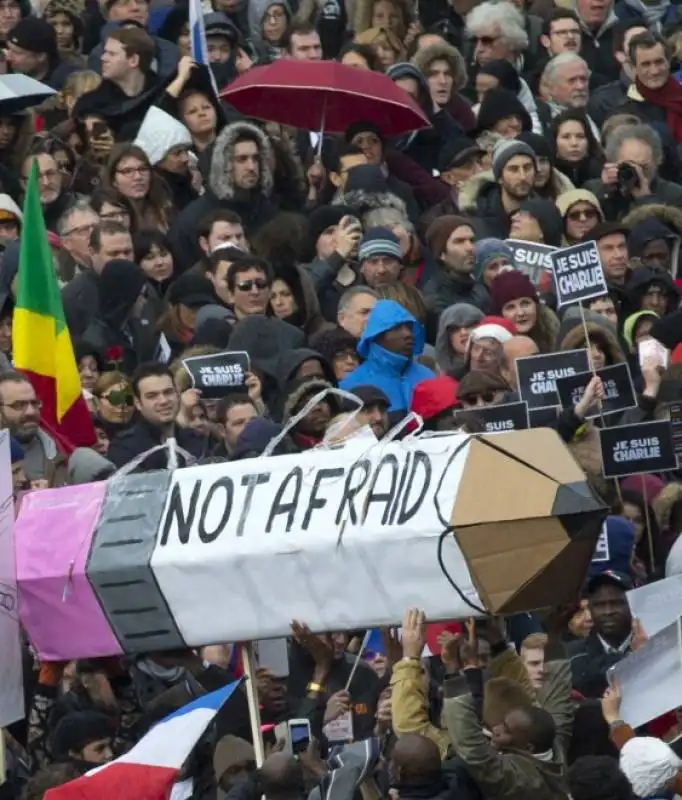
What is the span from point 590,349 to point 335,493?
333 cm

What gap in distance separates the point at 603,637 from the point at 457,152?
5.90m

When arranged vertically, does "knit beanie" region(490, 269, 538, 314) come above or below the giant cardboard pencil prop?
below

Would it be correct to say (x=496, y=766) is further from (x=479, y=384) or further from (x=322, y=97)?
(x=322, y=97)

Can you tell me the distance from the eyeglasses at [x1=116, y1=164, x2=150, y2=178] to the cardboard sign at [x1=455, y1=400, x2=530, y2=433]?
3.99 m

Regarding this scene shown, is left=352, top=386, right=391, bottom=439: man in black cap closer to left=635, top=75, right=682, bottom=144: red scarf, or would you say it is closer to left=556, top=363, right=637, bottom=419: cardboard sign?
left=556, top=363, right=637, bottom=419: cardboard sign

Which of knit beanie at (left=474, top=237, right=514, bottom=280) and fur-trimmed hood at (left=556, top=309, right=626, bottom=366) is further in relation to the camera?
knit beanie at (left=474, top=237, right=514, bottom=280)

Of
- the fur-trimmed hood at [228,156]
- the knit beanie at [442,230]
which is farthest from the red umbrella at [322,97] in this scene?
the knit beanie at [442,230]

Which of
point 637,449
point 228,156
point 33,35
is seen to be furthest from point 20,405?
point 33,35

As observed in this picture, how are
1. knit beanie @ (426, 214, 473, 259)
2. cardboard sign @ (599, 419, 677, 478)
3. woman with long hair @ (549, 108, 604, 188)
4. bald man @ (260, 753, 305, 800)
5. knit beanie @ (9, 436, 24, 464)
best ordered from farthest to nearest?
1. woman with long hair @ (549, 108, 604, 188)
2. knit beanie @ (426, 214, 473, 259)
3. knit beanie @ (9, 436, 24, 464)
4. cardboard sign @ (599, 419, 677, 478)
5. bald man @ (260, 753, 305, 800)

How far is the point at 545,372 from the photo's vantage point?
15500 millimetres

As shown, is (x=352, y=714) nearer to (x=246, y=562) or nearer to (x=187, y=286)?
(x=246, y=562)

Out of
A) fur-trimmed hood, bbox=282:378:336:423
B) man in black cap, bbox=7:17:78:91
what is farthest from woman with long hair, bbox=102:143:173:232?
fur-trimmed hood, bbox=282:378:336:423

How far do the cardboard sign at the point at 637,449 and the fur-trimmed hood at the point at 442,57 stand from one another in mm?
5853

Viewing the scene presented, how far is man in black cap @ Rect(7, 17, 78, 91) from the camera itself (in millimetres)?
20312
